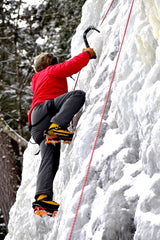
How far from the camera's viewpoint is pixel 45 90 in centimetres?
401

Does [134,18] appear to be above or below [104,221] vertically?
above

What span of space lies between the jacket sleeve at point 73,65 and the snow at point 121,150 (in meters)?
0.20

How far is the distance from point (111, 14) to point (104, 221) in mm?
2602

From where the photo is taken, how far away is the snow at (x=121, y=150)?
2.55 metres

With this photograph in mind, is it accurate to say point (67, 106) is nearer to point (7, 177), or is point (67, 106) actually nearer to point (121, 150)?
point (121, 150)

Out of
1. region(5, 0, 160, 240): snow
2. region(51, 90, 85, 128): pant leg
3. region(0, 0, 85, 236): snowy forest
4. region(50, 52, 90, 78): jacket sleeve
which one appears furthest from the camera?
region(0, 0, 85, 236): snowy forest

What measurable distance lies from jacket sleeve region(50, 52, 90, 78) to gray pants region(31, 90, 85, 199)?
0.78 feet

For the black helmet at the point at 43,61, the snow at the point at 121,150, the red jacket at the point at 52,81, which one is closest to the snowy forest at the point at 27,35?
the black helmet at the point at 43,61

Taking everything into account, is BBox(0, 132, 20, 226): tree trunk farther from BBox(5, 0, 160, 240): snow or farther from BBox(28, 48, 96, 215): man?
BBox(28, 48, 96, 215): man

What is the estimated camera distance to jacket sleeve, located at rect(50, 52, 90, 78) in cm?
378

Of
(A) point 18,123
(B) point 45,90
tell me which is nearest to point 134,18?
(B) point 45,90

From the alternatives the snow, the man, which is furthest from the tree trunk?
the man

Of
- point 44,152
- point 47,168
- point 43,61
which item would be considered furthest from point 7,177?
point 47,168

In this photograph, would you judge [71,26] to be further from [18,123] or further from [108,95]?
[108,95]
